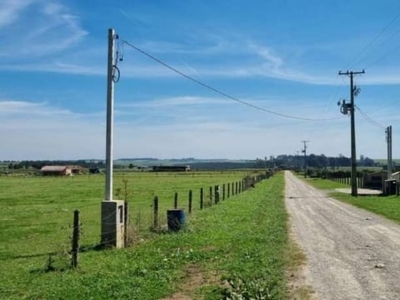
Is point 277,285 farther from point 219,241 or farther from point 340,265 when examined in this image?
point 219,241

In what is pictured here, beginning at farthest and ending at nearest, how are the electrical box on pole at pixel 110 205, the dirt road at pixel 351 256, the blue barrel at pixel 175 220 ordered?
the blue barrel at pixel 175 220 → the electrical box on pole at pixel 110 205 → the dirt road at pixel 351 256

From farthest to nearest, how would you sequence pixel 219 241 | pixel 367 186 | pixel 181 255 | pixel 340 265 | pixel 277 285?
pixel 367 186 → pixel 219 241 → pixel 181 255 → pixel 340 265 → pixel 277 285

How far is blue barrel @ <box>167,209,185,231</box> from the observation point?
58.5 feet

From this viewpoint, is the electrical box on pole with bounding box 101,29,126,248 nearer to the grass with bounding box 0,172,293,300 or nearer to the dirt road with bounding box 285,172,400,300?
the grass with bounding box 0,172,293,300

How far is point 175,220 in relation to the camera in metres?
17.9

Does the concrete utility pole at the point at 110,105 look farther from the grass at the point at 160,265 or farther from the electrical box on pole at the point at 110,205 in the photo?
the grass at the point at 160,265

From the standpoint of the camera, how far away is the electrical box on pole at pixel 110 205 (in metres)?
15.0

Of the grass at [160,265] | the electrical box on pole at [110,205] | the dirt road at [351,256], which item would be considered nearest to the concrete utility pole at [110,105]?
the electrical box on pole at [110,205]

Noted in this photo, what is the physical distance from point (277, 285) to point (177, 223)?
8.37 m

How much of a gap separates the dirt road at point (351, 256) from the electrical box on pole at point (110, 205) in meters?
4.84

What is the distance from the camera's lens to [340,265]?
11914mm

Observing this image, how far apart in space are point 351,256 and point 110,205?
20.5ft

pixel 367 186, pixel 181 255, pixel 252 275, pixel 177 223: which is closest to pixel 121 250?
pixel 181 255

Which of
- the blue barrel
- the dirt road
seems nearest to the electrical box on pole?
the blue barrel
